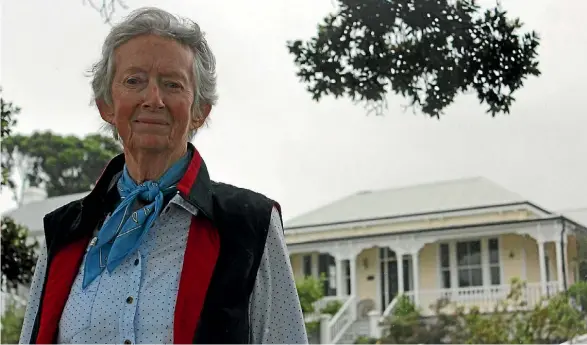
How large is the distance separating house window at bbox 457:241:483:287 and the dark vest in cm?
82

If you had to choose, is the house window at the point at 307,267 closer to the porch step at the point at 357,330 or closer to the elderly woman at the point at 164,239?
the porch step at the point at 357,330

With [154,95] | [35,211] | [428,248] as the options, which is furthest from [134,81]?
[35,211]

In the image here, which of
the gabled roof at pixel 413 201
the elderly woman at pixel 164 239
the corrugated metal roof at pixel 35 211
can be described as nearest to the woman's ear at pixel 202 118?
the elderly woman at pixel 164 239

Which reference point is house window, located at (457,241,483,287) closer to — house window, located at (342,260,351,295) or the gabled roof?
the gabled roof

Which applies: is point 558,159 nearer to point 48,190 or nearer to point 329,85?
point 329,85

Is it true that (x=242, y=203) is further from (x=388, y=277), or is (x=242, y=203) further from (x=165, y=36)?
(x=388, y=277)

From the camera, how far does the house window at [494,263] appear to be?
124 centimetres

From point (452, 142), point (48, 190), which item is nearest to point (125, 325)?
point (452, 142)

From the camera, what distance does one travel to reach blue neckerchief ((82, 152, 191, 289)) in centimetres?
49

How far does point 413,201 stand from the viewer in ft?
4.33

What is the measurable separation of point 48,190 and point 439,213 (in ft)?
2.68

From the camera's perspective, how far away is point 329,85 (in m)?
1.34

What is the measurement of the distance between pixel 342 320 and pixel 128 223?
925 mm

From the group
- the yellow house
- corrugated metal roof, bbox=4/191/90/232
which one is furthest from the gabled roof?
corrugated metal roof, bbox=4/191/90/232
